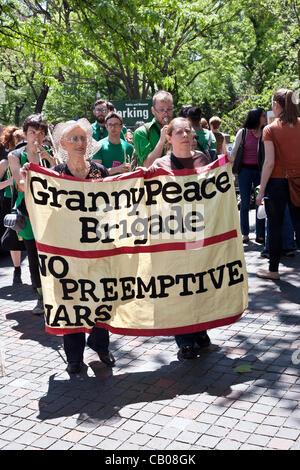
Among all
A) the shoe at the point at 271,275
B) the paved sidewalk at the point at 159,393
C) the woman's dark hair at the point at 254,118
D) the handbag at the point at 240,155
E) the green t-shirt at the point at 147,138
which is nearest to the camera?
the paved sidewalk at the point at 159,393

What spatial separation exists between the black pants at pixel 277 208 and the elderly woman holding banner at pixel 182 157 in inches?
78.2

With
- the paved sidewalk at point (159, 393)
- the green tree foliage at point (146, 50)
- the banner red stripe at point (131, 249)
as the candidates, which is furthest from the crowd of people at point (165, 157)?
the green tree foliage at point (146, 50)

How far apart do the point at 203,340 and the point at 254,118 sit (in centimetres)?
489

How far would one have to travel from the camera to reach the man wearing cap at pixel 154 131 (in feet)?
19.9

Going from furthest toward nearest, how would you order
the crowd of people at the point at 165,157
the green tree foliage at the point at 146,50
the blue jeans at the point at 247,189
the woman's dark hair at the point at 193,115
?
the green tree foliage at the point at 146,50 < the blue jeans at the point at 247,189 < the woman's dark hair at the point at 193,115 < the crowd of people at the point at 165,157

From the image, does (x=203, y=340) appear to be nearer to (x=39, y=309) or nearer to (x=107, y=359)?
(x=107, y=359)

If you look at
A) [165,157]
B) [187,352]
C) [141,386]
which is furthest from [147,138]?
[141,386]

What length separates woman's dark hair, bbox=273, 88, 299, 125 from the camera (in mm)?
6738

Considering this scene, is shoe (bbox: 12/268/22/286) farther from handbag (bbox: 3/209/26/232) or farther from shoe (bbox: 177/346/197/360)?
shoe (bbox: 177/346/197/360)

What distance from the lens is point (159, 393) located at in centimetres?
454

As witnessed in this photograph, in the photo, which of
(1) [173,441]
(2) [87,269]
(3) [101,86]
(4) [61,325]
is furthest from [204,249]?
(3) [101,86]

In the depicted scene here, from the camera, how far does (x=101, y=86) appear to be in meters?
37.8

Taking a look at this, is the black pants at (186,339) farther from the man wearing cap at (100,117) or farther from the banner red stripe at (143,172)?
the man wearing cap at (100,117)
